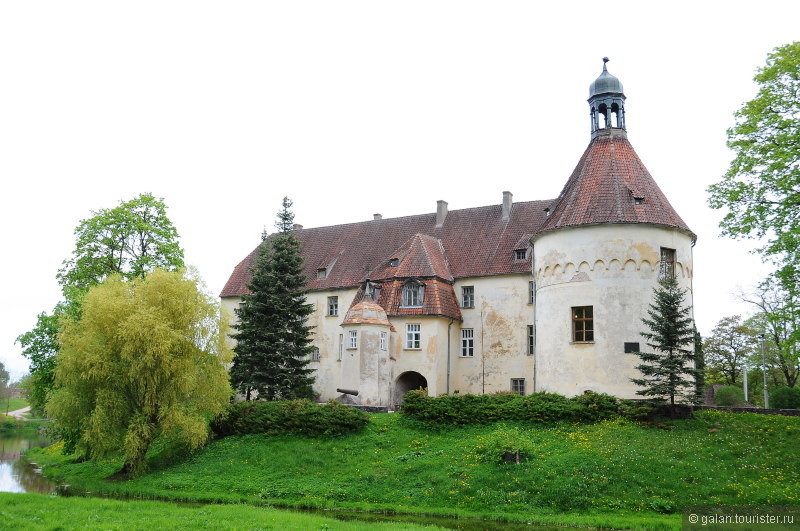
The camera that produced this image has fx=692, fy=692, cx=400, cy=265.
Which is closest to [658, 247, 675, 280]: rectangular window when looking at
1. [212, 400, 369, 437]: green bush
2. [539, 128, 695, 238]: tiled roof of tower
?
[539, 128, 695, 238]: tiled roof of tower

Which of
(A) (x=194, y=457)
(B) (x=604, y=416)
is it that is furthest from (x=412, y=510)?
(A) (x=194, y=457)

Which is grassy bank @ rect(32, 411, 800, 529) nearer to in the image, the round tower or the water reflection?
the water reflection

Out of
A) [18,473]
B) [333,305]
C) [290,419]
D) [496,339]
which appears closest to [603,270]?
[496,339]

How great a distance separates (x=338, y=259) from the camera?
42375 millimetres

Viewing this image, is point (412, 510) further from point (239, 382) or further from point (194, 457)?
point (239, 382)

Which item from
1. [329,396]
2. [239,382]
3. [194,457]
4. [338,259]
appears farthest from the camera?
[338,259]

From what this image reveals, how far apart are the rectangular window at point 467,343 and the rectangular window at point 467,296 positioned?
1358mm

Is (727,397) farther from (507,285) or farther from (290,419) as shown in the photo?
(290,419)

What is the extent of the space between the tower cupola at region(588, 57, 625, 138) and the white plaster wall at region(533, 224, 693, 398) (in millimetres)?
6165

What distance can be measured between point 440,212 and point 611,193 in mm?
14380

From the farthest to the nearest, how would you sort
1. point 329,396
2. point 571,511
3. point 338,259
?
point 338,259 < point 329,396 < point 571,511

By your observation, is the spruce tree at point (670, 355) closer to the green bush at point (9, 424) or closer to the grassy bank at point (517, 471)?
the grassy bank at point (517, 471)

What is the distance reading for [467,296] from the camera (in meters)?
37.0

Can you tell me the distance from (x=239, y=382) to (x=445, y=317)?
1061 cm
